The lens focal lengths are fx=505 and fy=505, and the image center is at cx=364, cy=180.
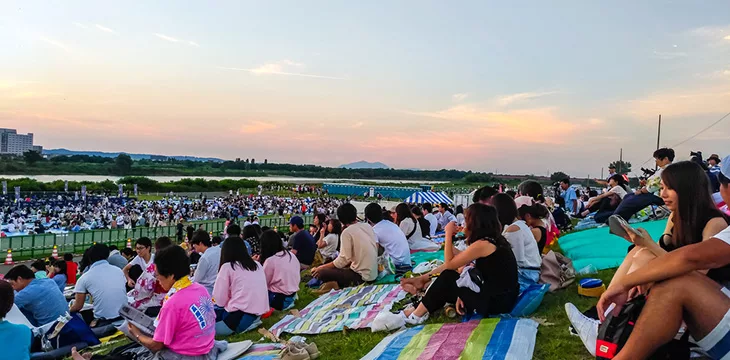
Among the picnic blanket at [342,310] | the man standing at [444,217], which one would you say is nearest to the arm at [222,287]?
the picnic blanket at [342,310]

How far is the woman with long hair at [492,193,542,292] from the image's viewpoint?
5004 mm

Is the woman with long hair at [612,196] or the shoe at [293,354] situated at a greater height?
the woman with long hair at [612,196]

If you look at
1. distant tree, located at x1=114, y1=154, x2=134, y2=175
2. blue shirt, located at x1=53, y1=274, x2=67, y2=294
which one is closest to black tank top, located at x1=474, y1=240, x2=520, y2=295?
blue shirt, located at x1=53, y1=274, x2=67, y2=294

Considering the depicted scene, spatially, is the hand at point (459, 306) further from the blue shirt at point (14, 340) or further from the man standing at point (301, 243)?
the man standing at point (301, 243)

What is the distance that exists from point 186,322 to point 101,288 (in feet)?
9.25

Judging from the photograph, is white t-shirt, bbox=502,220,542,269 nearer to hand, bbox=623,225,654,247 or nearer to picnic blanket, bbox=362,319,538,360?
picnic blanket, bbox=362,319,538,360

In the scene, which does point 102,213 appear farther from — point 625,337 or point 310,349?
point 625,337

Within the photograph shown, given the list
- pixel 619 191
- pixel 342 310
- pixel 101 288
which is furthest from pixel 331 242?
pixel 619 191

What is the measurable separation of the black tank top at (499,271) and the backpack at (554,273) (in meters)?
1.14

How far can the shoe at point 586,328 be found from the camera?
3366 millimetres

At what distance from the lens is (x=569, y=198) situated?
16.7 meters

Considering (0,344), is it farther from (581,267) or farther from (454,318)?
(581,267)

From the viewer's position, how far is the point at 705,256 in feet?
8.13

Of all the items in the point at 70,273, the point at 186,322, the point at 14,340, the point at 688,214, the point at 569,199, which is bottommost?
the point at 70,273
